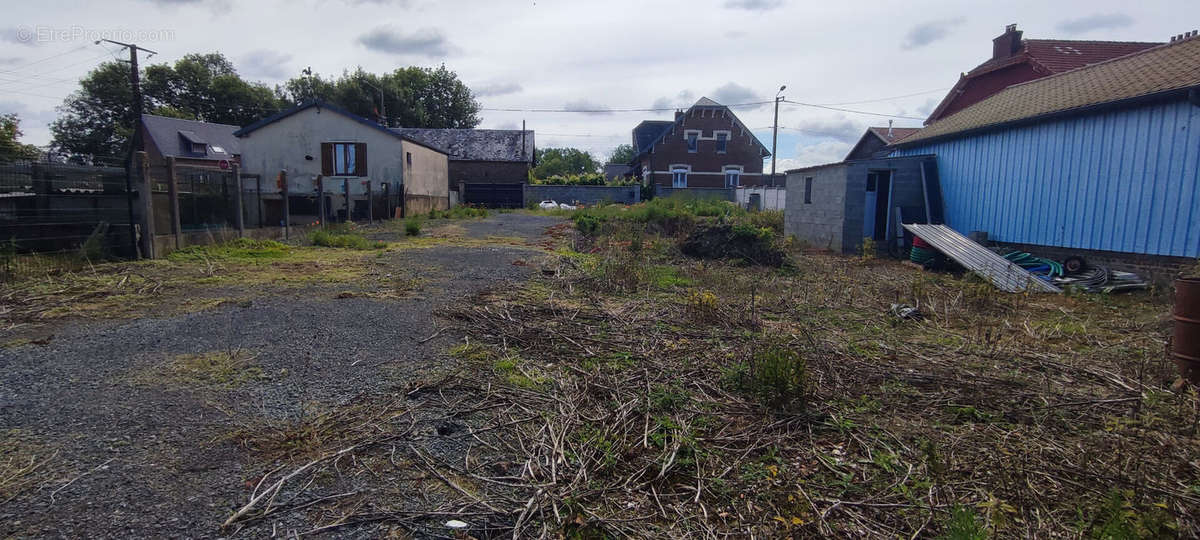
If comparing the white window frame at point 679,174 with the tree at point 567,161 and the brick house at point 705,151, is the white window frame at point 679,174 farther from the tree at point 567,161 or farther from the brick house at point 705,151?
the tree at point 567,161

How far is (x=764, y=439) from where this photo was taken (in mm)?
3143

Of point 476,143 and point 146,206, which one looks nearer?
point 146,206

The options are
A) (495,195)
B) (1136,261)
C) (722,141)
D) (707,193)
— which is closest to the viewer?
(1136,261)

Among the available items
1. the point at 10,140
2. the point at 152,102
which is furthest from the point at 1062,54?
the point at 152,102

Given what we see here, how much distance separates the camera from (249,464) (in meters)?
2.70

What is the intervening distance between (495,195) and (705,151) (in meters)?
15.3

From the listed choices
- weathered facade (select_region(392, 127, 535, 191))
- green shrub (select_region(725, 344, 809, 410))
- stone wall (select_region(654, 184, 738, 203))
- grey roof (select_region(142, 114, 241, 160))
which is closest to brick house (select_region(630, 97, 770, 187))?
stone wall (select_region(654, 184, 738, 203))

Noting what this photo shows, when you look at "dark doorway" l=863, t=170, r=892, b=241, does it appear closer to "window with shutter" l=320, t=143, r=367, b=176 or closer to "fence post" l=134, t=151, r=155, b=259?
"fence post" l=134, t=151, r=155, b=259

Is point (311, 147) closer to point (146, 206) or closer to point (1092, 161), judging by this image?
point (146, 206)

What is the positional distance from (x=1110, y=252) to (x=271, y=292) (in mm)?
13056

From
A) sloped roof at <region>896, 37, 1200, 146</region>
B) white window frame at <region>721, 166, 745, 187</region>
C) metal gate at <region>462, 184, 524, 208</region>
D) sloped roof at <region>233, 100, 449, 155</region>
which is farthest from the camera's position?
white window frame at <region>721, 166, 745, 187</region>

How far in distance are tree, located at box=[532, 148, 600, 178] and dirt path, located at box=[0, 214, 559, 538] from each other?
2990 inches

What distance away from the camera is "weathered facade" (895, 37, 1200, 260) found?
8.79 m

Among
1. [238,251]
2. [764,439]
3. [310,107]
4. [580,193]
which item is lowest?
[764,439]
